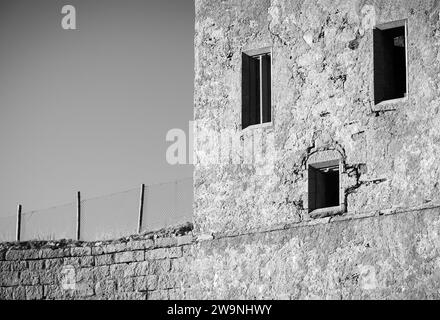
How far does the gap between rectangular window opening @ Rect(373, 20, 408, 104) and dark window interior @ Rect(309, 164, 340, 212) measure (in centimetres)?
135

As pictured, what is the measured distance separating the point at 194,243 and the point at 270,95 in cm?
259

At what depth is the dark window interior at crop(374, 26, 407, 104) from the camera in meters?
20.6

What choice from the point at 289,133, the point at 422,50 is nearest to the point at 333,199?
the point at 289,133

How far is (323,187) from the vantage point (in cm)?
2125

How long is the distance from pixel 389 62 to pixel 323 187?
2.08m

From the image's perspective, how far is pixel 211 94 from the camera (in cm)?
2255

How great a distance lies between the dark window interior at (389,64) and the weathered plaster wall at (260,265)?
5.98ft

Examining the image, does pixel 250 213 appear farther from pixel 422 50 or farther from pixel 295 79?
pixel 422 50

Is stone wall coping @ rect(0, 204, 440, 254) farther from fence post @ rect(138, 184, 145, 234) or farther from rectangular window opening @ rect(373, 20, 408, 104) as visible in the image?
rectangular window opening @ rect(373, 20, 408, 104)

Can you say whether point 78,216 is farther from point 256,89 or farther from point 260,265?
point 260,265

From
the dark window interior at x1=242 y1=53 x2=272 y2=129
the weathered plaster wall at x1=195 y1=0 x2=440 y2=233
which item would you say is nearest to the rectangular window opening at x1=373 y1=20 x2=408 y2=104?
the weathered plaster wall at x1=195 y1=0 x2=440 y2=233

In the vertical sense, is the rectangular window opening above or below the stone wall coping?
above

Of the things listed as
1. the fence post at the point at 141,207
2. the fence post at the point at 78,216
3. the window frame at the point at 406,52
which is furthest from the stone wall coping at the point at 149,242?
the window frame at the point at 406,52
